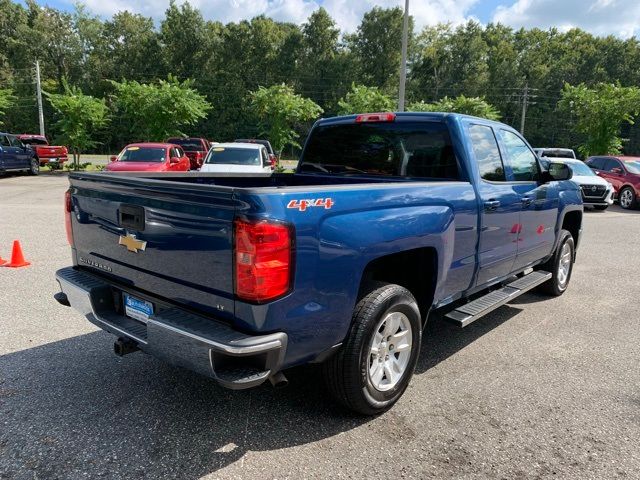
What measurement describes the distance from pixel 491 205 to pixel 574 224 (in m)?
3.06

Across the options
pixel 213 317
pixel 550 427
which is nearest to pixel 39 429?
pixel 213 317

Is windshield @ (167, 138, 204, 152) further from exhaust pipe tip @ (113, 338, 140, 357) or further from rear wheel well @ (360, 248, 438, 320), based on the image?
exhaust pipe tip @ (113, 338, 140, 357)

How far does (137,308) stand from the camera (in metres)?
3.05

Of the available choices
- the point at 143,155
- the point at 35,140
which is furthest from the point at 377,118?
the point at 35,140

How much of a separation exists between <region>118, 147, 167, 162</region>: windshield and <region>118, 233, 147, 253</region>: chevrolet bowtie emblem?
12990 mm

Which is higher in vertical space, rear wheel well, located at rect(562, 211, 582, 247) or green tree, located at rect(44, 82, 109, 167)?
green tree, located at rect(44, 82, 109, 167)

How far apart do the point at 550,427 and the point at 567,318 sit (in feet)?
8.26

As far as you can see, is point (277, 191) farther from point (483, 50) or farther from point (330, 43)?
point (483, 50)

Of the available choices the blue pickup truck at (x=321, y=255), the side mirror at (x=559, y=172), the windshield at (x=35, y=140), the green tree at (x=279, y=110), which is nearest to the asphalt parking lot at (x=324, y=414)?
the blue pickup truck at (x=321, y=255)

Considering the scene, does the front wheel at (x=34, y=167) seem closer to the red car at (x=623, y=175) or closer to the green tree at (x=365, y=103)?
the green tree at (x=365, y=103)

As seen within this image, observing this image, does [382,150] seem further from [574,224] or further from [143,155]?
[143,155]

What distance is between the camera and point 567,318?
17.3 feet

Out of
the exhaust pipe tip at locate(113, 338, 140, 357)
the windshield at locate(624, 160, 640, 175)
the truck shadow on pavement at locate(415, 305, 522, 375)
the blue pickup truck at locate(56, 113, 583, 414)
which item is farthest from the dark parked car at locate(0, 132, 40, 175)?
the windshield at locate(624, 160, 640, 175)

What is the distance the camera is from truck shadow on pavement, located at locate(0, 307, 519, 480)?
2.66 meters
